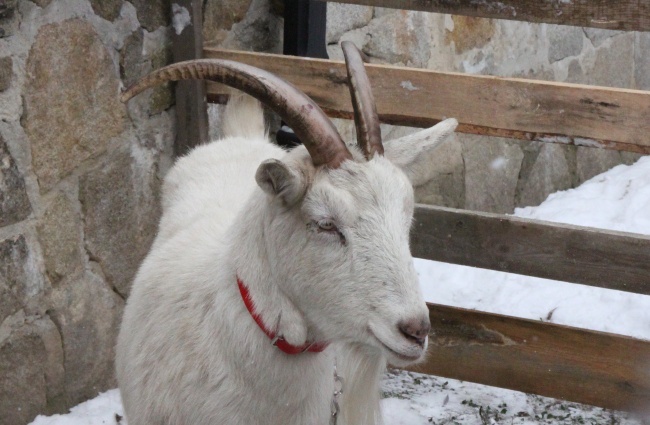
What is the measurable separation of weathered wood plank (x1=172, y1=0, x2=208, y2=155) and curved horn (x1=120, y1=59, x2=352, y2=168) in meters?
1.68

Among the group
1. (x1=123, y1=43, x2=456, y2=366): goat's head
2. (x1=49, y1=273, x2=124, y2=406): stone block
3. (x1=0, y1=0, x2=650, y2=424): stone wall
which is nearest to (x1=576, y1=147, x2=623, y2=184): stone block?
(x1=0, y1=0, x2=650, y2=424): stone wall

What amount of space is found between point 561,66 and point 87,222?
3805 millimetres

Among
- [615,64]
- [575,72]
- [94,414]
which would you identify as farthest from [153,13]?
[615,64]

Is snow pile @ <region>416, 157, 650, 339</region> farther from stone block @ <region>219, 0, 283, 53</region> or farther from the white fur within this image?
the white fur

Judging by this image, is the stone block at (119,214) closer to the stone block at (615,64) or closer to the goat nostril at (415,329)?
the goat nostril at (415,329)

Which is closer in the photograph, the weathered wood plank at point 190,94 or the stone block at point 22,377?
the stone block at point 22,377

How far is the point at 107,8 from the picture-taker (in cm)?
360

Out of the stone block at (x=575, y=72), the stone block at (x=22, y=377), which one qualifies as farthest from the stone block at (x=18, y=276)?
the stone block at (x=575, y=72)

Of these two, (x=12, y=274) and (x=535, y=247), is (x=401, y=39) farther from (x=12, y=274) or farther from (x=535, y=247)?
(x=12, y=274)

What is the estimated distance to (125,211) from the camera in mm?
3834

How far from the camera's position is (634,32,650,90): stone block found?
7273 mm

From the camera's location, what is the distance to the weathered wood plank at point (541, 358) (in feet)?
11.4

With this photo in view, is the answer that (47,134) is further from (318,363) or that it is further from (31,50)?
(318,363)

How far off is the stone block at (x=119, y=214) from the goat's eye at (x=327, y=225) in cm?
163
